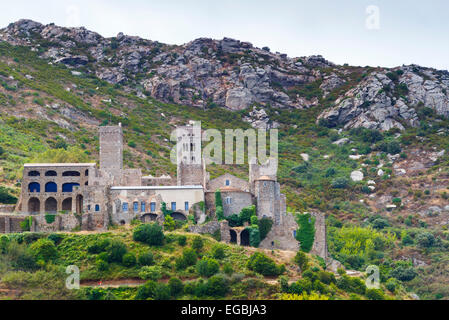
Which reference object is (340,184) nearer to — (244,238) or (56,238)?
(244,238)

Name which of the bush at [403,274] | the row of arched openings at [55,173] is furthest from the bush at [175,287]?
the bush at [403,274]

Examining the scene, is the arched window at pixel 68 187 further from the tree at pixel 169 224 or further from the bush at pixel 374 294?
the bush at pixel 374 294

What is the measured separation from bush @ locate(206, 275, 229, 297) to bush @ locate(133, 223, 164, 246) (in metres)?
7.11

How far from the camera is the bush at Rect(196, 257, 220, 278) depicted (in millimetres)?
58938

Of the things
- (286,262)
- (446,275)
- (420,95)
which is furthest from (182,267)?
(420,95)

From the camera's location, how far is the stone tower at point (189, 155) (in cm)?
7088

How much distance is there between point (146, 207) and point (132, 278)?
8832 mm

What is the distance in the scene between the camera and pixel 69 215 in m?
64.7

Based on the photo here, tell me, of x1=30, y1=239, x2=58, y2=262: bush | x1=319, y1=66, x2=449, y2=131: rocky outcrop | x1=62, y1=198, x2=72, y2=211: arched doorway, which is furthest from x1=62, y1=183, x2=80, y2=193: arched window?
x1=319, y1=66, x2=449, y2=131: rocky outcrop

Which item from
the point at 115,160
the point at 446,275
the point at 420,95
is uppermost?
the point at 420,95

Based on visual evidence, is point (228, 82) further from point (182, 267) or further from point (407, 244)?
point (182, 267)

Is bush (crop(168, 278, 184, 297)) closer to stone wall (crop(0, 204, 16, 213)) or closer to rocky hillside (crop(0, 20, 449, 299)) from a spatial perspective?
stone wall (crop(0, 204, 16, 213))

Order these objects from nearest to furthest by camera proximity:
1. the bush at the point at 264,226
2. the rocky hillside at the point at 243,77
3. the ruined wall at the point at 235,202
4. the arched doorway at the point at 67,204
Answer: the bush at the point at 264,226 → the ruined wall at the point at 235,202 → the arched doorway at the point at 67,204 → the rocky hillside at the point at 243,77

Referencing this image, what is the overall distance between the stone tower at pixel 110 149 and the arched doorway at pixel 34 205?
314 inches
